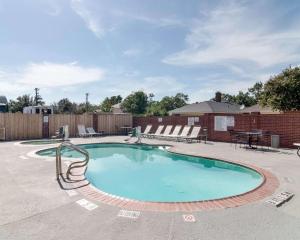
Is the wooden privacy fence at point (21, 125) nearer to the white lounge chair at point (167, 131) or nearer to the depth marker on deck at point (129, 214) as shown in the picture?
the white lounge chair at point (167, 131)

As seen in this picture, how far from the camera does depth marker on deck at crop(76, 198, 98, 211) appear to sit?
4402 millimetres

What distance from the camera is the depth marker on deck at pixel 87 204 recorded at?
440cm

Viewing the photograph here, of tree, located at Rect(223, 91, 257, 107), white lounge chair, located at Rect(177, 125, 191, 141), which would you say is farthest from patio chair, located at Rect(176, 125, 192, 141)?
tree, located at Rect(223, 91, 257, 107)

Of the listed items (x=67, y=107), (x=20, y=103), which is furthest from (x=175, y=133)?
(x=20, y=103)

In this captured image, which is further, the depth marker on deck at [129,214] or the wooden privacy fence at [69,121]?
the wooden privacy fence at [69,121]

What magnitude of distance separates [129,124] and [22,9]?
41.5 feet

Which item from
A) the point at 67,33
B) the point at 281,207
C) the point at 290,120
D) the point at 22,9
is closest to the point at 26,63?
the point at 67,33

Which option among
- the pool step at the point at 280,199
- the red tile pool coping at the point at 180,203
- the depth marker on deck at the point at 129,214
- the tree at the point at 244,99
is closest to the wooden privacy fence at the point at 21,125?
the red tile pool coping at the point at 180,203

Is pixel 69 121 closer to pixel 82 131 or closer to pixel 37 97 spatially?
pixel 82 131

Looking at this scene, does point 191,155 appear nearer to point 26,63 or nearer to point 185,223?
point 185,223

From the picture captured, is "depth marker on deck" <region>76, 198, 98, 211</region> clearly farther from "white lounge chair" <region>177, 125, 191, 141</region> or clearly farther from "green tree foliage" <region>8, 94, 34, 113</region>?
"green tree foliage" <region>8, 94, 34, 113</region>

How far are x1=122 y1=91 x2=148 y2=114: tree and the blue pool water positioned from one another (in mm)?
32269

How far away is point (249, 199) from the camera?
490 centimetres

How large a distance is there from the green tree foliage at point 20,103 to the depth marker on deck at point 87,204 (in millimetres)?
46465
